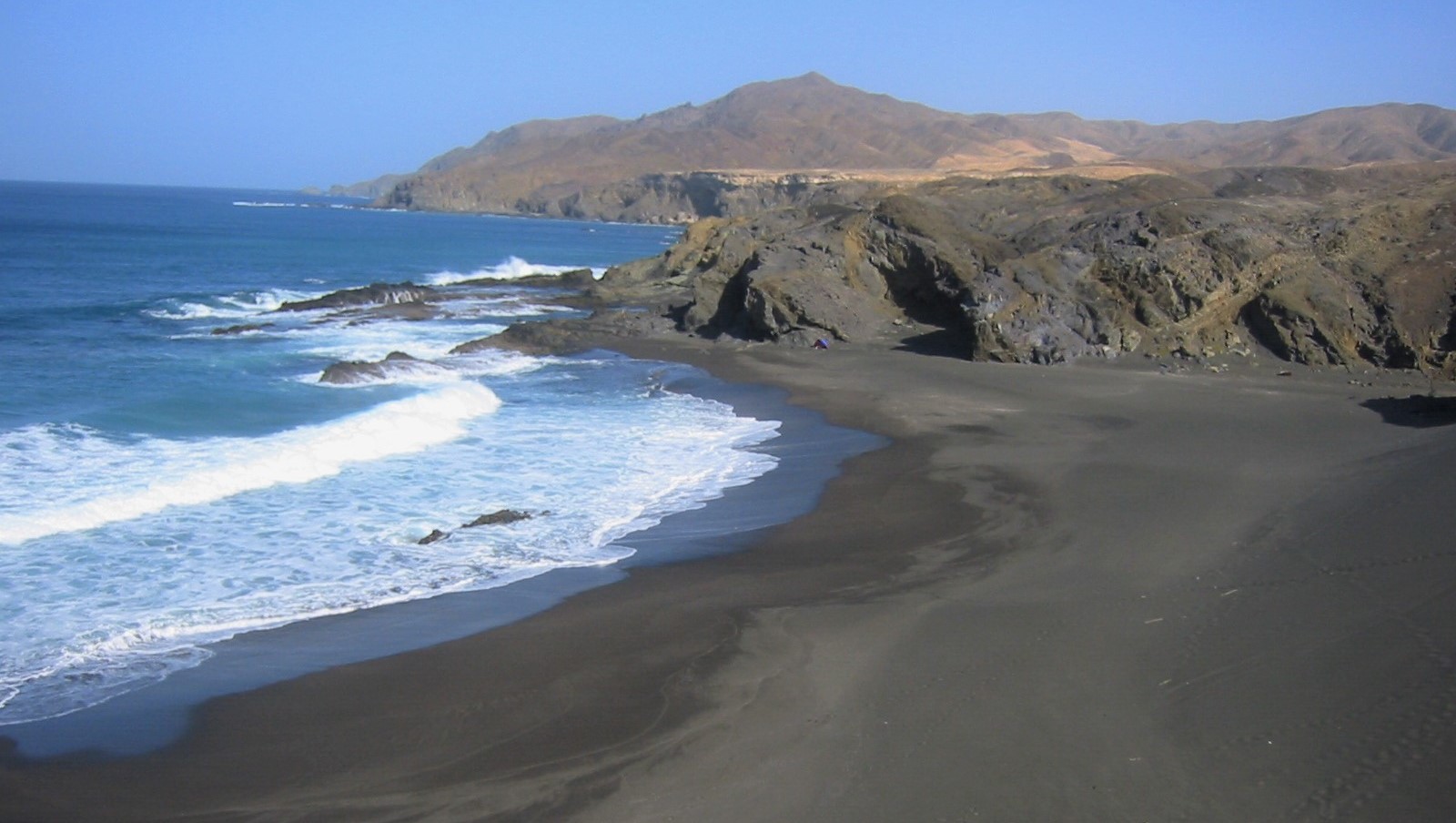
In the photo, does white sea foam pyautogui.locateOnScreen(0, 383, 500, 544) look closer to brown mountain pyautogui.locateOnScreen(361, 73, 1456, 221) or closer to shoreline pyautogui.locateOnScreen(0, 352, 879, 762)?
shoreline pyautogui.locateOnScreen(0, 352, 879, 762)

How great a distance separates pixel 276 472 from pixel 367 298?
71.7ft

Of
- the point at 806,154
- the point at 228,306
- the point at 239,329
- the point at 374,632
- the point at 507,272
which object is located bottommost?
the point at 374,632

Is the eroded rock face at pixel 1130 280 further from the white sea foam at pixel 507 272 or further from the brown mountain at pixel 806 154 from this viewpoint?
the brown mountain at pixel 806 154

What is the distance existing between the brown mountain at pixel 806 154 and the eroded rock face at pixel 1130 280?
5252cm

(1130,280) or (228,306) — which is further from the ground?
(1130,280)

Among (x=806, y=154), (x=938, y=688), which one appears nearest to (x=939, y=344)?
(x=938, y=688)

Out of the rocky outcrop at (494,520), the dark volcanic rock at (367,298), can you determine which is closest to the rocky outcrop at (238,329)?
the dark volcanic rock at (367,298)

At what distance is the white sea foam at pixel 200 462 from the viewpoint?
11.2m

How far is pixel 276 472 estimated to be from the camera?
1308cm

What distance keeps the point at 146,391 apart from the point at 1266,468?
645 inches

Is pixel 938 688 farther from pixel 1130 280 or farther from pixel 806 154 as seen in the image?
pixel 806 154

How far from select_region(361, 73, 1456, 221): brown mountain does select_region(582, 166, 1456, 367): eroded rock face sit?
5252 centimetres

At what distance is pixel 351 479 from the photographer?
513 inches

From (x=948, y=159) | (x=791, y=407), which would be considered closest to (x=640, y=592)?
(x=791, y=407)
